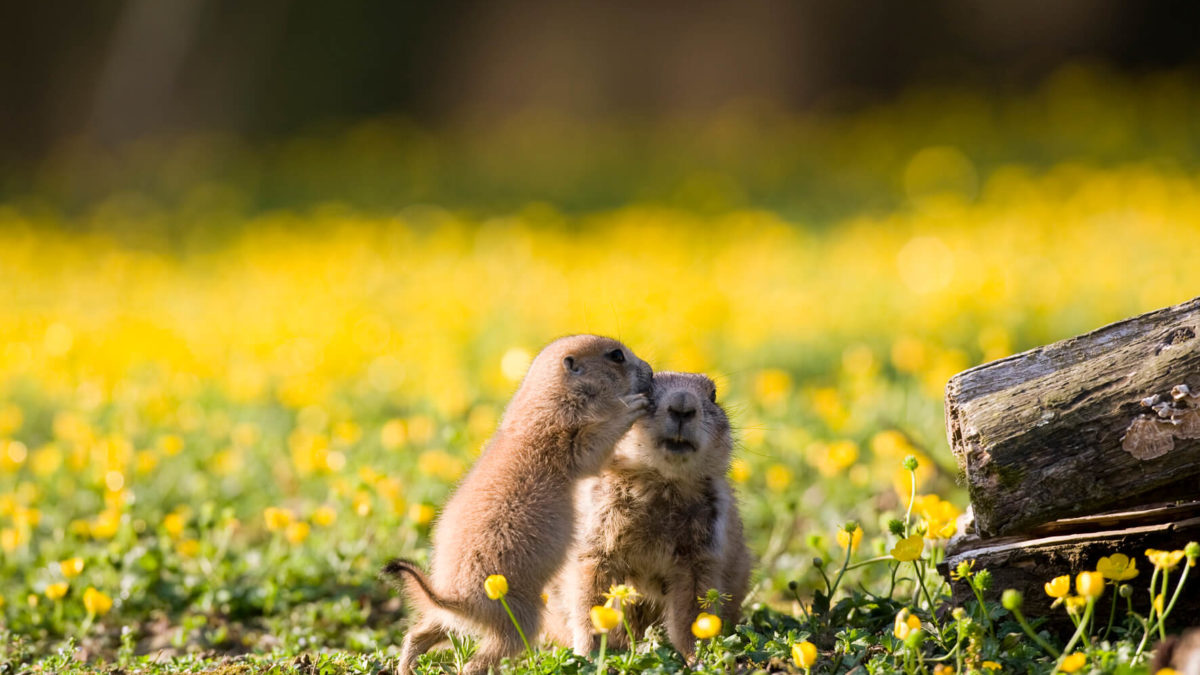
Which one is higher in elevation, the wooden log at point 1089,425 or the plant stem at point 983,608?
the wooden log at point 1089,425

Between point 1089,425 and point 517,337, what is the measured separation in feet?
15.6

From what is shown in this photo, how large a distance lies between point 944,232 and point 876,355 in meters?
3.15

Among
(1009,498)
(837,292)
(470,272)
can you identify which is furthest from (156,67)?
(1009,498)

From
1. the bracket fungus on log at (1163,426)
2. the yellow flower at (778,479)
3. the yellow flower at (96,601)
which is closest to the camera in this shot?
the bracket fungus on log at (1163,426)

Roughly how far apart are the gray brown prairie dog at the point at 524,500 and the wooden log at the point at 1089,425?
1019mm

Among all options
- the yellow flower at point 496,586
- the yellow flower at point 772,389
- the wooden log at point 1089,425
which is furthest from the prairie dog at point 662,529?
the yellow flower at point 772,389

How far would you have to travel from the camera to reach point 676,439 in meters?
3.73

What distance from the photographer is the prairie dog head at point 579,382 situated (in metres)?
3.67

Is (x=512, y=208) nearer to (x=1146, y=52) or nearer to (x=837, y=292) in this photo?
(x=837, y=292)

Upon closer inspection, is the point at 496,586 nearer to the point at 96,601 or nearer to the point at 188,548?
the point at 96,601

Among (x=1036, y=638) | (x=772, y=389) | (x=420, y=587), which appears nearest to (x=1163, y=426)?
(x=1036, y=638)

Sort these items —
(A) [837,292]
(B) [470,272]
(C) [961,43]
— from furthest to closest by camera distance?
1. (C) [961,43]
2. (B) [470,272]
3. (A) [837,292]

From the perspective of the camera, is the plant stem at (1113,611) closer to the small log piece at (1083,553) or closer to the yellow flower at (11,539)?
the small log piece at (1083,553)

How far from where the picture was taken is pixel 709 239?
10602 mm
